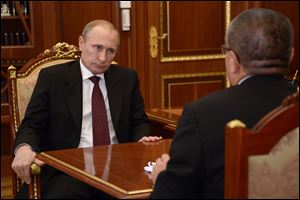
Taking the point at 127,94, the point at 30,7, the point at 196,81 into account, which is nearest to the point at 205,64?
the point at 196,81

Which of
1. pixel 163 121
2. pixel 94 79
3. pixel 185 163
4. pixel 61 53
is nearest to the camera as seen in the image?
pixel 185 163

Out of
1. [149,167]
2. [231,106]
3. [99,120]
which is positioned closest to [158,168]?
Answer: [149,167]

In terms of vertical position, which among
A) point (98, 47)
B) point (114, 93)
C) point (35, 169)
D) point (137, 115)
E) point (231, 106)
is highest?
point (98, 47)

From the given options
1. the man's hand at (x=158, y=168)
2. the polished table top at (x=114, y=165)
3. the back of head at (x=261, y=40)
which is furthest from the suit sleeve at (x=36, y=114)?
the back of head at (x=261, y=40)

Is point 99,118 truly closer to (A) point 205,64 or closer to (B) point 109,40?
(B) point 109,40

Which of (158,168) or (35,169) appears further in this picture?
(35,169)

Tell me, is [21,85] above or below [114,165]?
above

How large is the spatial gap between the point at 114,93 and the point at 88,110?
16 cm

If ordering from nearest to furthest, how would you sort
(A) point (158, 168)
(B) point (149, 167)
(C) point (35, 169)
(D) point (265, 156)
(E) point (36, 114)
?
(D) point (265, 156) → (A) point (158, 168) → (B) point (149, 167) → (C) point (35, 169) → (E) point (36, 114)

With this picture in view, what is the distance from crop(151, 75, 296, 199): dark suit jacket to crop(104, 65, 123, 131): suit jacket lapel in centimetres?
111

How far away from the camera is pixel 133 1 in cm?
487

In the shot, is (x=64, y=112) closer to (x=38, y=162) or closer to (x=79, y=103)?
(x=79, y=103)

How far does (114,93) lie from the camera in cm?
268

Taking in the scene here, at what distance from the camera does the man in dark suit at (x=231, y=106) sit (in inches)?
57.9
